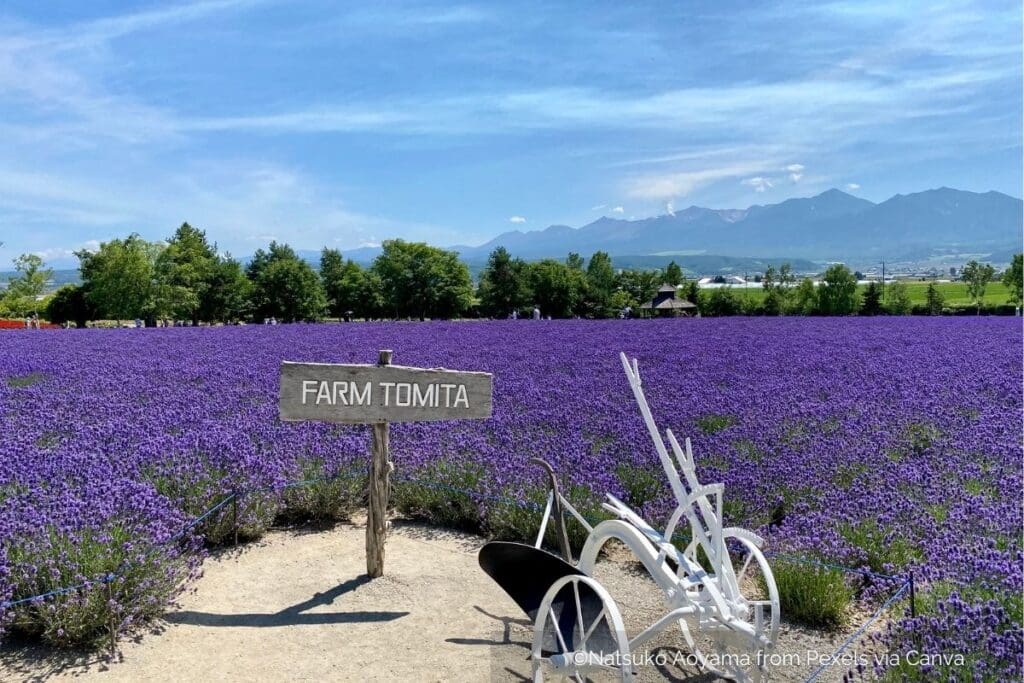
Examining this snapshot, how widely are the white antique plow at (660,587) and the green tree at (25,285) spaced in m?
44.8

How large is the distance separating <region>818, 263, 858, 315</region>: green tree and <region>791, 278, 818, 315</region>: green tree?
1.67 feet

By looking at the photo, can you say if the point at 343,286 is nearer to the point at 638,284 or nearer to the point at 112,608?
the point at 638,284

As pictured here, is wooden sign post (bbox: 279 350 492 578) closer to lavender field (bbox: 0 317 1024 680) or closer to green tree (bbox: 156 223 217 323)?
lavender field (bbox: 0 317 1024 680)

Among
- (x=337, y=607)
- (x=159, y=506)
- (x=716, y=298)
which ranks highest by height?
(x=716, y=298)

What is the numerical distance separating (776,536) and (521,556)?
1.95 meters

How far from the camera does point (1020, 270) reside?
3441cm

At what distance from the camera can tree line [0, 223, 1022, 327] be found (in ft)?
120

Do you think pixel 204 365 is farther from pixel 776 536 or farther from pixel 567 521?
pixel 776 536

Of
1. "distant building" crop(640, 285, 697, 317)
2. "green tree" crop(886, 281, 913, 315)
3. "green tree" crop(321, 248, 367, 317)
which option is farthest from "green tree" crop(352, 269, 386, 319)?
"green tree" crop(886, 281, 913, 315)

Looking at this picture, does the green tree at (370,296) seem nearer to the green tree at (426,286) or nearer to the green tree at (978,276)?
the green tree at (426,286)

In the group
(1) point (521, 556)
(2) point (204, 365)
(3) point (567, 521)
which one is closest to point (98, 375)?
(2) point (204, 365)

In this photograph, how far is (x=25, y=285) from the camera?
3947 cm

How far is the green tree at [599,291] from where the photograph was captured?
4616 centimetres

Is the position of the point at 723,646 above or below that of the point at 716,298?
below
